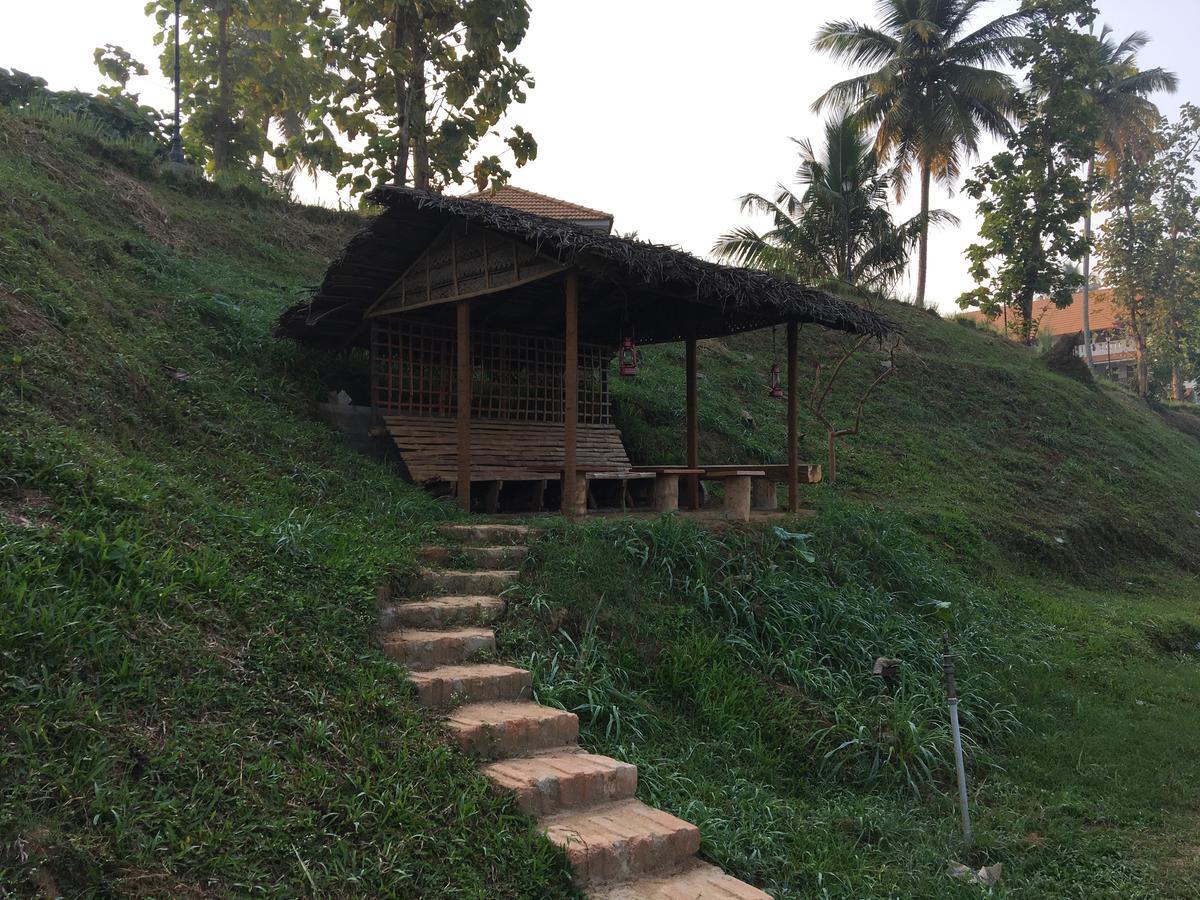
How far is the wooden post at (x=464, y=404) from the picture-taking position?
7.82 m

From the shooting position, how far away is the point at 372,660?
4.29m

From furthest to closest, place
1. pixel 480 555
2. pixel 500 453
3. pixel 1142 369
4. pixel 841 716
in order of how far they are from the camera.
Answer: pixel 1142 369, pixel 500 453, pixel 480 555, pixel 841 716

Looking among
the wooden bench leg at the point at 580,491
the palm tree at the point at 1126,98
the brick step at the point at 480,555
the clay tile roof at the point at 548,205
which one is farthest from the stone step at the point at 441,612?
the palm tree at the point at 1126,98

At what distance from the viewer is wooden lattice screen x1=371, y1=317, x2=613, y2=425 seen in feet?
29.4

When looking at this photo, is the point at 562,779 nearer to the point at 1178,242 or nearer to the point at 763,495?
the point at 763,495

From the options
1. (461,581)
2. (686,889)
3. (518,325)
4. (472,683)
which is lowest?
(686,889)

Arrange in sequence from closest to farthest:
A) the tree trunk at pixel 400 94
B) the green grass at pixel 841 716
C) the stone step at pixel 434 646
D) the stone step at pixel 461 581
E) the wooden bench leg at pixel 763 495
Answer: the green grass at pixel 841 716, the stone step at pixel 434 646, the stone step at pixel 461 581, the wooden bench leg at pixel 763 495, the tree trunk at pixel 400 94

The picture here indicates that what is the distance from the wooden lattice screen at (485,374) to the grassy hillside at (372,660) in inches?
33.2

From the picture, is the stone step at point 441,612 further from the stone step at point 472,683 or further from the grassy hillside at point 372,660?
the stone step at point 472,683

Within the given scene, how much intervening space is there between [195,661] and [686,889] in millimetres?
2237

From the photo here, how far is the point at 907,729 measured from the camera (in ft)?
17.8

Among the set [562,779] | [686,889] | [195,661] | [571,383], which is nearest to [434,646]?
[562,779]

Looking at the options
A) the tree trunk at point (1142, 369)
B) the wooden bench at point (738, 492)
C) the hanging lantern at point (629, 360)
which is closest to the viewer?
the wooden bench at point (738, 492)

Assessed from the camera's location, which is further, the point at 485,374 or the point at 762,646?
the point at 485,374
